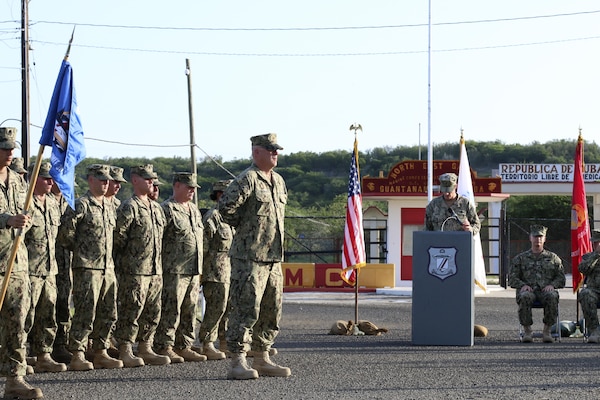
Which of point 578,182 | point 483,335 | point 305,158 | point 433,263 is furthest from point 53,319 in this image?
point 305,158

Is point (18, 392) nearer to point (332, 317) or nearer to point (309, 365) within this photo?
point (309, 365)

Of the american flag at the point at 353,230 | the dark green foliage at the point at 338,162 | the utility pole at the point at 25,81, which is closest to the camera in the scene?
the american flag at the point at 353,230

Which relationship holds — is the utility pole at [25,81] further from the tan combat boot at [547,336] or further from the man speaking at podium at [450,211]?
the tan combat boot at [547,336]

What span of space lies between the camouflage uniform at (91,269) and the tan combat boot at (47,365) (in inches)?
9.8

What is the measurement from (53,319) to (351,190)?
7.59 m

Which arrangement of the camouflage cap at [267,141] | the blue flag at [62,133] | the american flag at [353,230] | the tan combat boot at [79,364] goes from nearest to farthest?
the blue flag at [62,133], the camouflage cap at [267,141], the tan combat boot at [79,364], the american flag at [353,230]

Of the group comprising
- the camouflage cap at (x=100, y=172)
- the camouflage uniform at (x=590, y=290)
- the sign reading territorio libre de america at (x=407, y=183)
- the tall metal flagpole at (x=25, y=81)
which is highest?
the tall metal flagpole at (x=25, y=81)

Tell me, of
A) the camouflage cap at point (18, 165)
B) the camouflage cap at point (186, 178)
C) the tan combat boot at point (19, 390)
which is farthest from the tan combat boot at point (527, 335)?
the tan combat boot at point (19, 390)

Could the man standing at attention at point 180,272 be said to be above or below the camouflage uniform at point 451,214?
below

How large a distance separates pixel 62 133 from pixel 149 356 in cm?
311

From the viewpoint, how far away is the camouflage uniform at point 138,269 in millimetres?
11508

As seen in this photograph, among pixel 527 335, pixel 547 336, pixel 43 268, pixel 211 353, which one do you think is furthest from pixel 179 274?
pixel 547 336

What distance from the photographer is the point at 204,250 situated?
12672 millimetres

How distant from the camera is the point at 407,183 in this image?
2961cm
